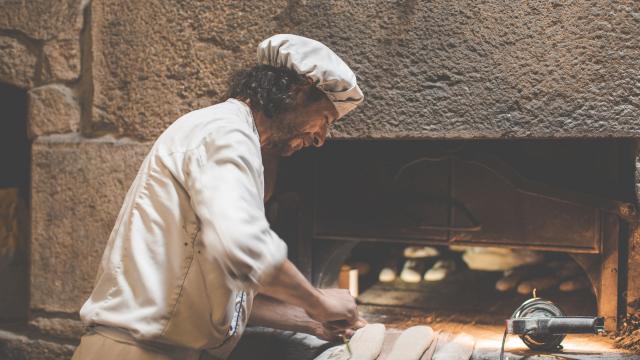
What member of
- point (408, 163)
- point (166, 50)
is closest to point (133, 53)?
point (166, 50)

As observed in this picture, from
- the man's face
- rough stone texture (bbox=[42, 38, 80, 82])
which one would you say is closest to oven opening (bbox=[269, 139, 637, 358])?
the man's face

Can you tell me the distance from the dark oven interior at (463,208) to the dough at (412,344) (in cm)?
39

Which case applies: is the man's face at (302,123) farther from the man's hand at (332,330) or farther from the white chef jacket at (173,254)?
the man's hand at (332,330)

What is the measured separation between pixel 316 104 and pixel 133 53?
2.62ft

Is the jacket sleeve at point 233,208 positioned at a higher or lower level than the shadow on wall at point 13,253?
higher

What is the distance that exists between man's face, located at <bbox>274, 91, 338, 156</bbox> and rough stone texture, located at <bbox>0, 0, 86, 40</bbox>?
97 cm

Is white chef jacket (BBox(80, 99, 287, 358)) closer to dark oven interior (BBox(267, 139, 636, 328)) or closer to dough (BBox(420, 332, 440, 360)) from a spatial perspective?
dough (BBox(420, 332, 440, 360))

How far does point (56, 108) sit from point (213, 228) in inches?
47.7

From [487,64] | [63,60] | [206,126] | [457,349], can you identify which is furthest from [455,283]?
[63,60]

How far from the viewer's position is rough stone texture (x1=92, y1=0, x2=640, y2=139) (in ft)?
5.14

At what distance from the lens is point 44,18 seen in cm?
201

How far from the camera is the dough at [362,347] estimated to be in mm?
1573

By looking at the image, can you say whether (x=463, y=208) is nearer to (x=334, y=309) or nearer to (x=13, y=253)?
(x=334, y=309)

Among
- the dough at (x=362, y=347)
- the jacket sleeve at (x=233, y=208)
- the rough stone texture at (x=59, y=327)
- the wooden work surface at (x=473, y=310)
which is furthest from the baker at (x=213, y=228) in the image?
the rough stone texture at (x=59, y=327)
